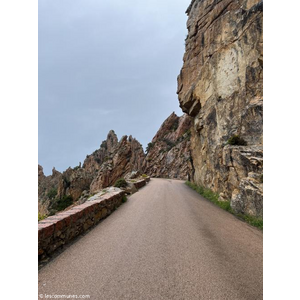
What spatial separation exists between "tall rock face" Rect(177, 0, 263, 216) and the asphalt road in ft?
10.4

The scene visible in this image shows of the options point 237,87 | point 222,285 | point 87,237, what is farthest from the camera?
point 237,87

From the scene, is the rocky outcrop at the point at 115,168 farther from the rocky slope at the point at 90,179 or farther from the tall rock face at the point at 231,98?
the tall rock face at the point at 231,98

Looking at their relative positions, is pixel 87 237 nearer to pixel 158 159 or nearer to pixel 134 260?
pixel 134 260

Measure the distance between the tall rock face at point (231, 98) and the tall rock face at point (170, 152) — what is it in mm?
23034

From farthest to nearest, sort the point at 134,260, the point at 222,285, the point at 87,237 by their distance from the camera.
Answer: the point at 87,237 < the point at 134,260 < the point at 222,285

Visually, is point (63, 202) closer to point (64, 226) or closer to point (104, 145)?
point (104, 145)

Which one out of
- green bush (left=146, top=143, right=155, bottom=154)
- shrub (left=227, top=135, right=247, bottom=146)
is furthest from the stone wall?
green bush (left=146, top=143, right=155, bottom=154)

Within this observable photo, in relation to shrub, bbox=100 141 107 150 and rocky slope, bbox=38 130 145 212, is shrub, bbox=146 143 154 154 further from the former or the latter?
shrub, bbox=100 141 107 150

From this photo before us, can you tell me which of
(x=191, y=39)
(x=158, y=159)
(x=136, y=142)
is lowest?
(x=158, y=159)

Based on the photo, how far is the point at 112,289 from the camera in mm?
3139

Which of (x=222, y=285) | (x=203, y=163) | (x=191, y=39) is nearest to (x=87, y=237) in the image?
(x=222, y=285)

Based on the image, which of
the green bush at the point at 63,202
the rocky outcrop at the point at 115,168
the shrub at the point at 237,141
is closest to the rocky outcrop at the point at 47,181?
the green bush at the point at 63,202

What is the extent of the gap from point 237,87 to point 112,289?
12821mm

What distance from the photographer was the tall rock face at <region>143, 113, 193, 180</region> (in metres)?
49.5
